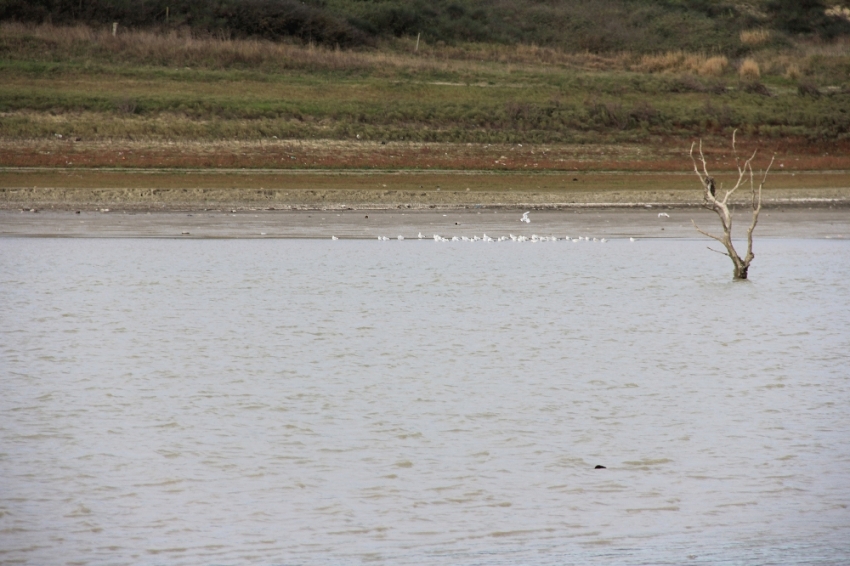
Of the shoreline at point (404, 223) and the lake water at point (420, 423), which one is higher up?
the lake water at point (420, 423)

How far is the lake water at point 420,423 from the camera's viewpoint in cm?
625

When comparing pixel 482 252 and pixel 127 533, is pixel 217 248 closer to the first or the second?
pixel 482 252

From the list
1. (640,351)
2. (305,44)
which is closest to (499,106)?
(305,44)

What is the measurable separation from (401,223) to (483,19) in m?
34.4

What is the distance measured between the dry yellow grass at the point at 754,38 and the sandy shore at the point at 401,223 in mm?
30128

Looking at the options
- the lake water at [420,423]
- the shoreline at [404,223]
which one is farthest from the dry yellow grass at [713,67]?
the lake water at [420,423]

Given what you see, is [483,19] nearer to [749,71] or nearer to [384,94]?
[749,71]

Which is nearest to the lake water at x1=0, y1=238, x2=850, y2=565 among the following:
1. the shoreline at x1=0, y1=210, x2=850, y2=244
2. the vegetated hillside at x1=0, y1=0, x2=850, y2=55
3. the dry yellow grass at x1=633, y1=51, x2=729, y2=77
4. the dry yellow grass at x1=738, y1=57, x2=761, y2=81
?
the shoreline at x1=0, y1=210, x2=850, y2=244

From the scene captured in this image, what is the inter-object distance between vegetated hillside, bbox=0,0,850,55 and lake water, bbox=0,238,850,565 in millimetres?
34165

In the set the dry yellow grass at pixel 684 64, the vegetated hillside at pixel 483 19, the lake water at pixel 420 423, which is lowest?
the lake water at pixel 420 423

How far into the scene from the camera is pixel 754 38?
57594mm

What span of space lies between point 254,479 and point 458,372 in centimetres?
379

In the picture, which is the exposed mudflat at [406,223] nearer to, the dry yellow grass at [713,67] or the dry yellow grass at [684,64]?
the dry yellow grass at [713,67]

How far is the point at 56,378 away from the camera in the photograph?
10.1m
